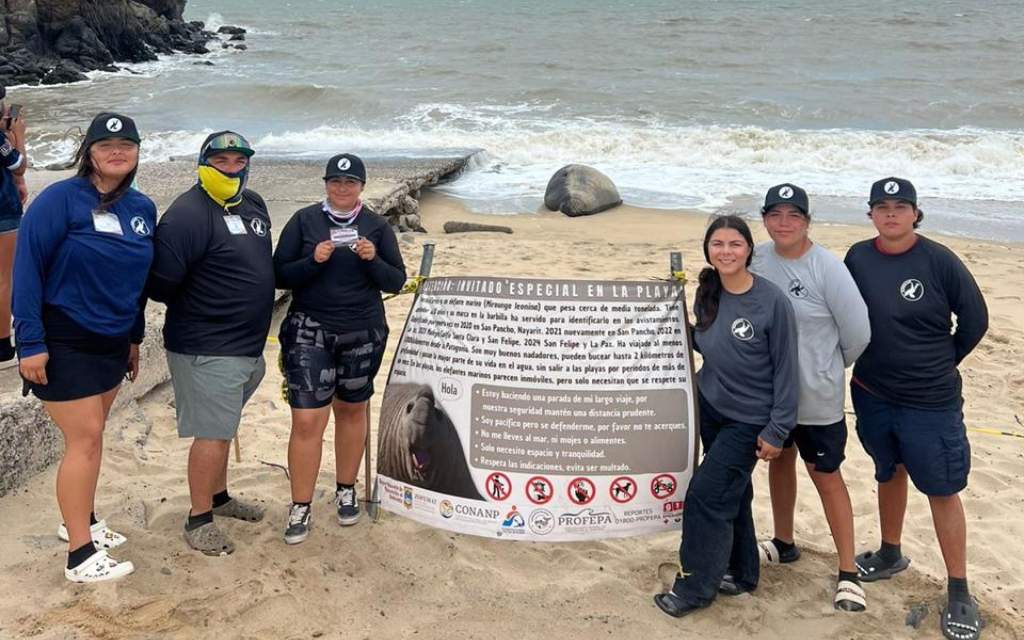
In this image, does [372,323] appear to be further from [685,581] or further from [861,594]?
[861,594]

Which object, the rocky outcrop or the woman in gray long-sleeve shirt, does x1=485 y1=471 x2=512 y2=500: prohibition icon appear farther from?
the rocky outcrop

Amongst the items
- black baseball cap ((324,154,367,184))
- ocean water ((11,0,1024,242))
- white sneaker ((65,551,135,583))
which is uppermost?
→ ocean water ((11,0,1024,242))

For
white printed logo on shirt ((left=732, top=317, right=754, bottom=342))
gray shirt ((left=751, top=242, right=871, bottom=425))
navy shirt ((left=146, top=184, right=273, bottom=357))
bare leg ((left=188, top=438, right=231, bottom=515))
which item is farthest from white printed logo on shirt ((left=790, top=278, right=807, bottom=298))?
bare leg ((left=188, top=438, right=231, bottom=515))

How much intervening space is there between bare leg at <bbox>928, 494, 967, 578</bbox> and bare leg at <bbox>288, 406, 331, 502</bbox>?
257 cm

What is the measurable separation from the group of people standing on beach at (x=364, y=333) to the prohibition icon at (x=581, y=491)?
0.39 metres

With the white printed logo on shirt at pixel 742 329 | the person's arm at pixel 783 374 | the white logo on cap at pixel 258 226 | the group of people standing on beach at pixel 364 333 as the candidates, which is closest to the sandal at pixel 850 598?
the group of people standing on beach at pixel 364 333

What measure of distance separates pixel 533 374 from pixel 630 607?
3.36ft

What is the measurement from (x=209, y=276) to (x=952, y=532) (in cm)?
315

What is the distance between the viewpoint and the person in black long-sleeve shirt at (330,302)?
3.59 metres

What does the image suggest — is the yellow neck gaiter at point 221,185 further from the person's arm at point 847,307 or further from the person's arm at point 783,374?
the person's arm at point 847,307

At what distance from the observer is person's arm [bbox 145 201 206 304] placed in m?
3.31

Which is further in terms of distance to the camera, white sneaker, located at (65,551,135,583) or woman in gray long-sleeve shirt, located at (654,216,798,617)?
white sneaker, located at (65,551,135,583)

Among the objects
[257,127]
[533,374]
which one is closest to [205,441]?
[533,374]

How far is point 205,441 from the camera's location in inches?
140
